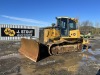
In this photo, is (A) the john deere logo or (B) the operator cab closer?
(B) the operator cab

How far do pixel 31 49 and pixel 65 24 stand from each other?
3.81 meters

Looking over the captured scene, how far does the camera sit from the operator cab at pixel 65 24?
11789 mm

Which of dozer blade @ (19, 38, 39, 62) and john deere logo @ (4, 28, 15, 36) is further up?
john deere logo @ (4, 28, 15, 36)

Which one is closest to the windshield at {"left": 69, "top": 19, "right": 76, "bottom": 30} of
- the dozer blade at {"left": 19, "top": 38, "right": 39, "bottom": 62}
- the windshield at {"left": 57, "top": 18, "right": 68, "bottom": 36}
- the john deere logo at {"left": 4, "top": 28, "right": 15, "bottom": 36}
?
the windshield at {"left": 57, "top": 18, "right": 68, "bottom": 36}

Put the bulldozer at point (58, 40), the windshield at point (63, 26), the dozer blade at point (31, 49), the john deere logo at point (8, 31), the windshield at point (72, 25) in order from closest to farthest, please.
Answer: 1. the dozer blade at point (31, 49)
2. the bulldozer at point (58, 40)
3. the windshield at point (63, 26)
4. the windshield at point (72, 25)
5. the john deere logo at point (8, 31)

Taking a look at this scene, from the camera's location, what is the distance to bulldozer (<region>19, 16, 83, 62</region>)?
1039 cm

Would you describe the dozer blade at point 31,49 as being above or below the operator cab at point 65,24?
below

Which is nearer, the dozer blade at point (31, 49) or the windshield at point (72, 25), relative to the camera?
the dozer blade at point (31, 49)

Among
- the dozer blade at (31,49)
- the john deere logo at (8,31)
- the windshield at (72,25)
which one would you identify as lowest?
the dozer blade at (31,49)

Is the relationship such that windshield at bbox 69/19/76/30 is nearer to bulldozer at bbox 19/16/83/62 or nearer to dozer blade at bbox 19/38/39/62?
bulldozer at bbox 19/16/83/62

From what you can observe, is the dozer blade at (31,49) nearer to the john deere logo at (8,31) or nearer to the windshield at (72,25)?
the windshield at (72,25)

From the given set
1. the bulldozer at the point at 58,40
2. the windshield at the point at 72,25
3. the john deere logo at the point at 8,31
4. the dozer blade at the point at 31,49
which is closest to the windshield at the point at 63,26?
the bulldozer at the point at 58,40

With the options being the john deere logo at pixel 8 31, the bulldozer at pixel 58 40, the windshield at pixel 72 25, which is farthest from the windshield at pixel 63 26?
the john deere logo at pixel 8 31

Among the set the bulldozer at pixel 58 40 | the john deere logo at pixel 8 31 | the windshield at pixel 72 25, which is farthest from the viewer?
the john deere logo at pixel 8 31
